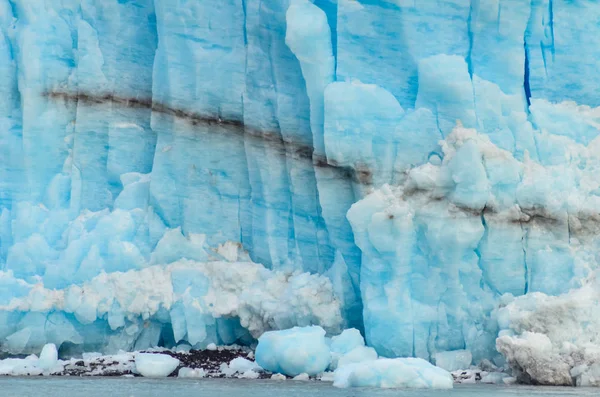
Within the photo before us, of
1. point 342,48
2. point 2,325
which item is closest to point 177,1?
point 342,48

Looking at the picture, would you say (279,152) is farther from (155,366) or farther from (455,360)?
(455,360)

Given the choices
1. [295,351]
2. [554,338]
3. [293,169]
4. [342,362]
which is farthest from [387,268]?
[554,338]

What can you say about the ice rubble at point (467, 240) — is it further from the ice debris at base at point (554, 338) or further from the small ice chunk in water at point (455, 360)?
the ice debris at base at point (554, 338)

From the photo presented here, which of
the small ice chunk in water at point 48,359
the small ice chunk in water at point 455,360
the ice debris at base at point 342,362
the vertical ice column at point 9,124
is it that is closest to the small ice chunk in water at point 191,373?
the ice debris at base at point 342,362

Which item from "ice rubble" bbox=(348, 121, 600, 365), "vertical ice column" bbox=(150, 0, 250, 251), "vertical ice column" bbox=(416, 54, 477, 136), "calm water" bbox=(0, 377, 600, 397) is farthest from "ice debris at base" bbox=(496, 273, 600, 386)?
"vertical ice column" bbox=(150, 0, 250, 251)

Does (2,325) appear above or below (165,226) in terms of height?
below

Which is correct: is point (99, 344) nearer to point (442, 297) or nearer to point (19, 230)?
point (19, 230)
